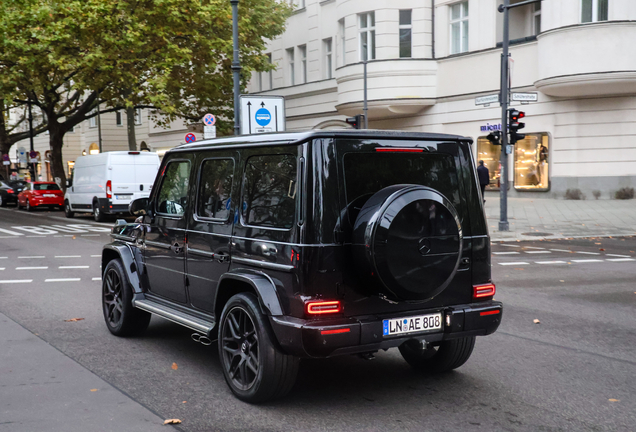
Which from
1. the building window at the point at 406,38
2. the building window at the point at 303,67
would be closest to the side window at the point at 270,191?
the building window at the point at 406,38

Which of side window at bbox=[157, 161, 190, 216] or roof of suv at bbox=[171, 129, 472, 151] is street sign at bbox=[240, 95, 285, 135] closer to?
side window at bbox=[157, 161, 190, 216]

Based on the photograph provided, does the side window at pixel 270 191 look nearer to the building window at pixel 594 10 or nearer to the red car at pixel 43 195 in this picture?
the building window at pixel 594 10

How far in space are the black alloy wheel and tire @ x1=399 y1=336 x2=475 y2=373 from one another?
3.94ft

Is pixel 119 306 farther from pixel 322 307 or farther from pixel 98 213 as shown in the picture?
pixel 98 213

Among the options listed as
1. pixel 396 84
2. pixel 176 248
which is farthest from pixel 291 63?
pixel 176 248

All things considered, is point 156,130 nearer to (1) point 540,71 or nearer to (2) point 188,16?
(2) point 188,16

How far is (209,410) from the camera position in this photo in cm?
455

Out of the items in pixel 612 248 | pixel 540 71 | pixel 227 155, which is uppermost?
pixel 540 71

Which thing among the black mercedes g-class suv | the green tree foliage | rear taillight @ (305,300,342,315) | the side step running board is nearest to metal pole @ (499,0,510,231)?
the green tree foliage

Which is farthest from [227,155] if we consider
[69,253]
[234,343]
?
[69,253]

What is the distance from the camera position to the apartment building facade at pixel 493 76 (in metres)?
23.4

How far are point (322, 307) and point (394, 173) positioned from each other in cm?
99

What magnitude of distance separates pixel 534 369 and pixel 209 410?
2.47 meters

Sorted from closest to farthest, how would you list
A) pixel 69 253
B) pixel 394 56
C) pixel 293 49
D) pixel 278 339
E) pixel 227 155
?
pixel 278 339 → pixel 227 155 → pixel 69 253 → pixel 394 56 → pixel 293 49
